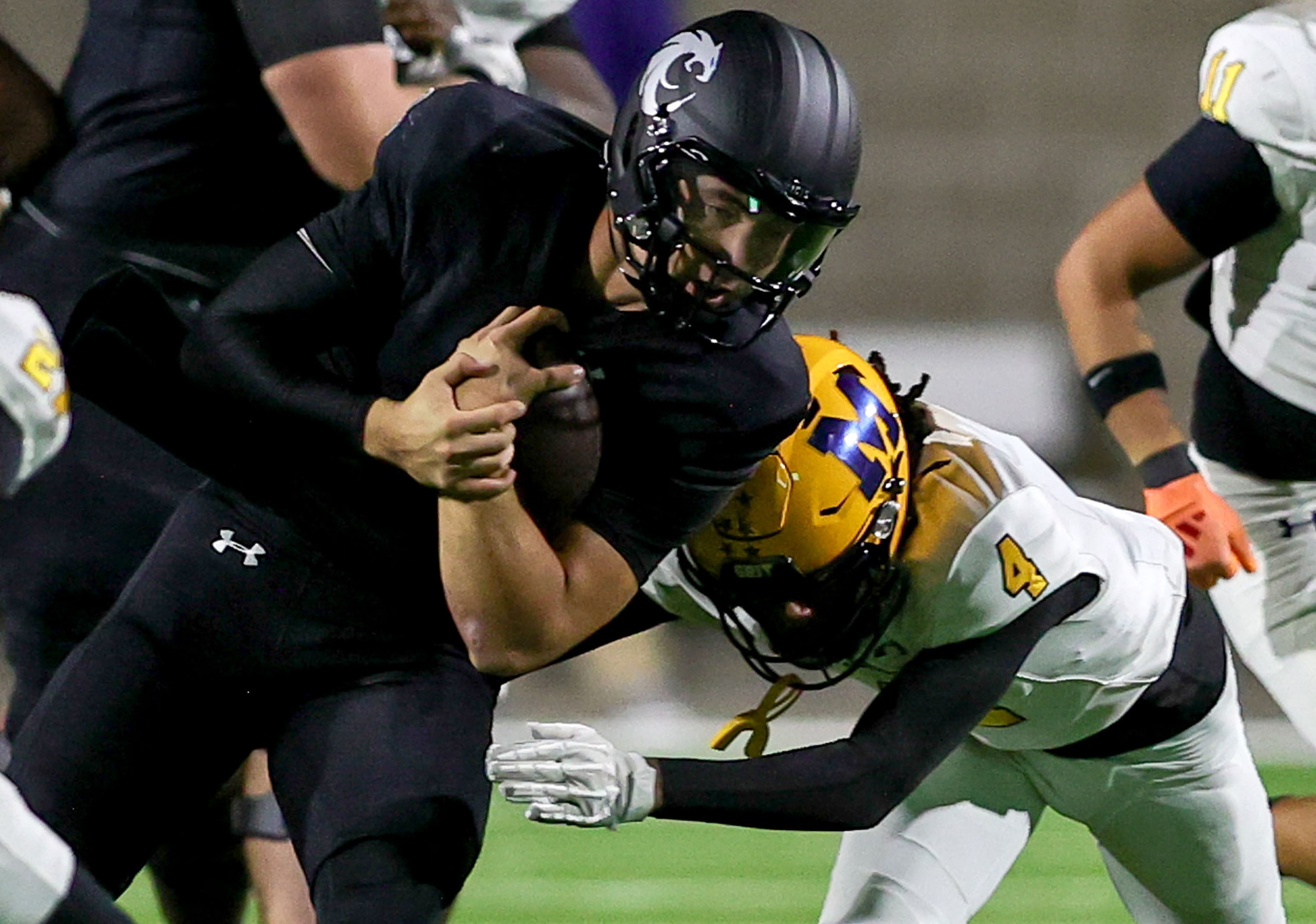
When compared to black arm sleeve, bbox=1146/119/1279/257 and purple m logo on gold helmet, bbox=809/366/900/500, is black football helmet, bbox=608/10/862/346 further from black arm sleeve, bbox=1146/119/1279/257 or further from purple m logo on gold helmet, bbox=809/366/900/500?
black arm sleeve, bbox=1146/119/1279/257

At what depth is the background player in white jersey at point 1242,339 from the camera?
2957mm

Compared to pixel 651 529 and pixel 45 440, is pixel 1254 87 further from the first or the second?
pixel 45 440

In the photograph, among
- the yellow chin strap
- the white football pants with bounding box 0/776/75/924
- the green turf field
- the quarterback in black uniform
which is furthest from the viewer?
the green turf field

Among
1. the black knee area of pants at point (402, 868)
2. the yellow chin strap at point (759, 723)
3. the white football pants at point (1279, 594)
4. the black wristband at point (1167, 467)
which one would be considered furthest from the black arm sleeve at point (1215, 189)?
the black knee area of pants at point (402, 868)

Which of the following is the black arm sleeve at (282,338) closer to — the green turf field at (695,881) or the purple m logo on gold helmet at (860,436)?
the purple m logo on gold helmet at (860,436)

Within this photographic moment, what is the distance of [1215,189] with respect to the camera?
120 inches

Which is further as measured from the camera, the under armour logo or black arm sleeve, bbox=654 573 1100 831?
the under armour logo

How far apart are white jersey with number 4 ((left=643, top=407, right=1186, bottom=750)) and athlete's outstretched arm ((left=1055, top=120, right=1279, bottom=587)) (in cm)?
34

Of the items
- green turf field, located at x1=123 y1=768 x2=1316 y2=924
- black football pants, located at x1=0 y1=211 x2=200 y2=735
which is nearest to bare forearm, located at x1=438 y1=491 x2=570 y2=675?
black football pants, located at x1=0 y1=211 x2=200 y2=735

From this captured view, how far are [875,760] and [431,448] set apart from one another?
0.61 m

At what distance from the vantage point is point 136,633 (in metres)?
2.23

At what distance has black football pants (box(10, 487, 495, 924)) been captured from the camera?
6.99ft

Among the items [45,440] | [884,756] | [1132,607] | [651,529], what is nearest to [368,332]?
[651,529]

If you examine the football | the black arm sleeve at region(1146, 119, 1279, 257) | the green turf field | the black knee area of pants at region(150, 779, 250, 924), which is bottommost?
the green turf field
